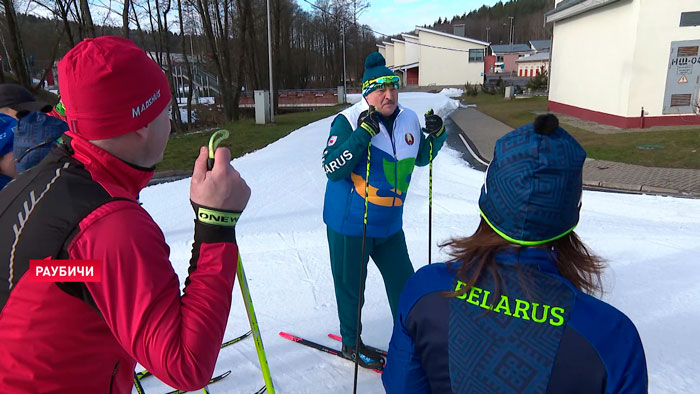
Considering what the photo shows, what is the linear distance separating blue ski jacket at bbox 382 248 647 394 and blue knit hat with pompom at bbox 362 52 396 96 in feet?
6.41

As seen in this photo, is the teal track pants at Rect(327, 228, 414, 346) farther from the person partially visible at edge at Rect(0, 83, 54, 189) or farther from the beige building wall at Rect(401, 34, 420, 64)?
the beige building wall at Rect(401, 34, 420, 64)

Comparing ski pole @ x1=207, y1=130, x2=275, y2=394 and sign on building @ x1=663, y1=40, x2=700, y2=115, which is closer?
ski pole @ x1=207, y1=130, x2=275, y2=394

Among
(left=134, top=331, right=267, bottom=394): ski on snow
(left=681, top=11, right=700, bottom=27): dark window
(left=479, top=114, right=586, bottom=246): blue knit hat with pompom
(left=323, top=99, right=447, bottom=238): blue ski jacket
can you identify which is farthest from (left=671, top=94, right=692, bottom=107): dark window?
(left=479, top=114, right=586, bottom=246): blue knit hat with pompom

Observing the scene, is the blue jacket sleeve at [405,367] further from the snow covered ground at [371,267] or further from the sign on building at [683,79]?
the sign on building at [683,79]

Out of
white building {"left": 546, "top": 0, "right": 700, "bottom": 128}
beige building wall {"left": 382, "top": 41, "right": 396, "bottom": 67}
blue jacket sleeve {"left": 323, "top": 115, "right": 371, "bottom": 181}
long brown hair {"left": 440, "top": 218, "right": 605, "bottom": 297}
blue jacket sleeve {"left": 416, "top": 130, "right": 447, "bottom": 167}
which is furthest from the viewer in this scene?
beige building wall {"left": 382, "top": 41, "right": 396, "bottom": 67}

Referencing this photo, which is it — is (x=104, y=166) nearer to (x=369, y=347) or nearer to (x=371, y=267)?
(x=369, y=347)

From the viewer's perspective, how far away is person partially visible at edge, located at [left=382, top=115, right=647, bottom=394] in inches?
45.1

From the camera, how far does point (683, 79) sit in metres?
13.4

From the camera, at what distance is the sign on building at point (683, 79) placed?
13.2 metres

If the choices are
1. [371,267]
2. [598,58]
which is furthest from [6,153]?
[598,58]

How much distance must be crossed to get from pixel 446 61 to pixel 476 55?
3.35 metres

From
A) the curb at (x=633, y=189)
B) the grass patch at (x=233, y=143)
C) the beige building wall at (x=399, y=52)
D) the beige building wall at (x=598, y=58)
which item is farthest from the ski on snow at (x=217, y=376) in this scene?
the beige building wall at (x=399, y=52)

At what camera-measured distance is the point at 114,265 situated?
1.04m

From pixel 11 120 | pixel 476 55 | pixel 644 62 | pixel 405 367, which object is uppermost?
pixel 476 55
